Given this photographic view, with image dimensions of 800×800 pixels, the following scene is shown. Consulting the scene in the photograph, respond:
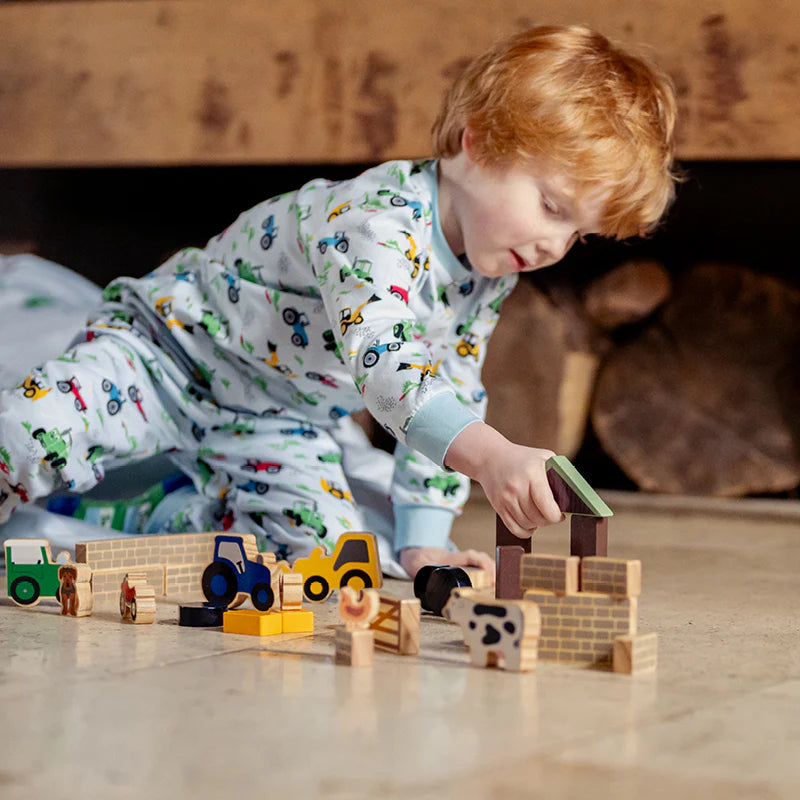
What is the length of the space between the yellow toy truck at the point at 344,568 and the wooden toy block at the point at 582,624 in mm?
246

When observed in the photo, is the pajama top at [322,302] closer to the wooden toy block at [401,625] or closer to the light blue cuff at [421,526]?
the light blue cuff at [421,526]

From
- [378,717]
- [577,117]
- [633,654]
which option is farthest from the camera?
[577,117]

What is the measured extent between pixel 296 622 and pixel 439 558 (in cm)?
35

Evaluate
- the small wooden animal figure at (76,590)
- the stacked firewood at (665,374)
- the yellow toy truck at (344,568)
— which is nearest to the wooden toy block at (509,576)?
the yellow toy truck at (344,568)

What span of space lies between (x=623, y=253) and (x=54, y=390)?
1.05 meters

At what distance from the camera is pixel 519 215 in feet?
3.41

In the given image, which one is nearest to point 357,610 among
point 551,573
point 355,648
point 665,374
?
point 355,648

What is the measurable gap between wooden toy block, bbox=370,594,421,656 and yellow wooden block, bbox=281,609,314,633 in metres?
0.08

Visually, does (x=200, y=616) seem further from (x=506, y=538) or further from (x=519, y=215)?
(x=519, y=215)

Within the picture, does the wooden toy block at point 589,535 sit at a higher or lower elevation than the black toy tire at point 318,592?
higher

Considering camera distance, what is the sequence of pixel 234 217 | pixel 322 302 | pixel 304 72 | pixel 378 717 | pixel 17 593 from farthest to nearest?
pixel 234 217
pixel 304 72
pixel 322 302
pixel 17 593
pixel 378 717

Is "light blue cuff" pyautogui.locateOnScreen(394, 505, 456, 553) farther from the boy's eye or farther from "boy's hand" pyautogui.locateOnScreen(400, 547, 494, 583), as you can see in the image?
the boy's eye

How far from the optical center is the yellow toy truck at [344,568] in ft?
3.13

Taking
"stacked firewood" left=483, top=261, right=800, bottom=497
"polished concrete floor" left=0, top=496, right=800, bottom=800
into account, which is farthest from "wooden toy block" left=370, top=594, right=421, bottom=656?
"stacked firewood" left=483, top=261, right=800, bottom=497
